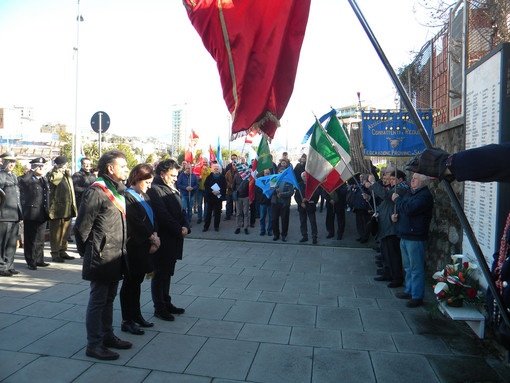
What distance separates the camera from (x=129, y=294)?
4734 millimetres

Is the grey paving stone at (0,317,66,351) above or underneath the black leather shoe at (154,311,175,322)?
underneath

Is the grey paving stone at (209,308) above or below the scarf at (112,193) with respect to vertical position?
below

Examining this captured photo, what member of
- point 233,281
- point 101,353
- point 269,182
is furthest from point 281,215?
point 101,353

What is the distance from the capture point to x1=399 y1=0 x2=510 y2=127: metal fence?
5840mm

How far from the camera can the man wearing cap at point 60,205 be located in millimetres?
8250

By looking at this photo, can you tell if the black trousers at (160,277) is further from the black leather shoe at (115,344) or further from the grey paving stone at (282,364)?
the grey paving stone at (282,364)

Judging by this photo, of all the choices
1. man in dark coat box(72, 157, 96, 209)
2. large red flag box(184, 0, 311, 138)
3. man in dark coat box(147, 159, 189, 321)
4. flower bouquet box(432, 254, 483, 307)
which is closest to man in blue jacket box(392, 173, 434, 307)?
flower bouquet box(432, 254, 483, 307)

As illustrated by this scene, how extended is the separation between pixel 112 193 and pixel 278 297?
3146 millimetres

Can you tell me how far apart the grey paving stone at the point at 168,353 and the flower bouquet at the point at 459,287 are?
2.81 m

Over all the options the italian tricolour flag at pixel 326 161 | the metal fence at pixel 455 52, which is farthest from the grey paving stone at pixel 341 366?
the metal fence at pixel 455 52

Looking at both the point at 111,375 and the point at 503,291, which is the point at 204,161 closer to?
the point at 111,375

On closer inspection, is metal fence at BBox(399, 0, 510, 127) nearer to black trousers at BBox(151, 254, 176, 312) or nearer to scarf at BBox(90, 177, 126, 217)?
black trousers at BBox(151, 254, 176, 312)

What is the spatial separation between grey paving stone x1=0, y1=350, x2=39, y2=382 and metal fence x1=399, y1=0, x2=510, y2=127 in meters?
6.56

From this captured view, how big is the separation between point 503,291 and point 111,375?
320 centimetres
